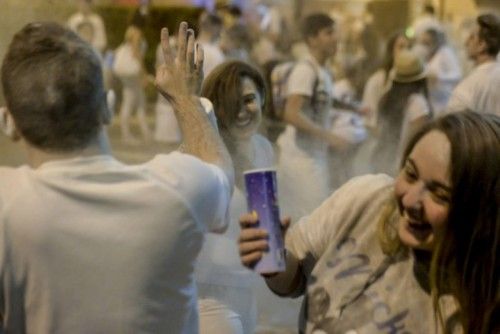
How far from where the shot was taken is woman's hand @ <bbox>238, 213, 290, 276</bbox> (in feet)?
7.54

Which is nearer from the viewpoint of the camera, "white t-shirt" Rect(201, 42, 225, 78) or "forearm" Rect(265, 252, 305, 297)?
"forearm" Rect(265, 252, 305, 297)

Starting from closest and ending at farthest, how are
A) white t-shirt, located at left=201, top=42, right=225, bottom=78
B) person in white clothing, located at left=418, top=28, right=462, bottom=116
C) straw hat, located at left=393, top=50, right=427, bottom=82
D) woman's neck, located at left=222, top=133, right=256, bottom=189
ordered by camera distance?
woman's neck, located at left=222, top=133, right=256, bottom=189 → straw hat, located at left=393, top=50, right=427, bottom=82 → white t-shirt, located at left=201, top=42, right=225, bottom=78 → person in white clothing, located at left=418, top=28, right=462, bottom=116

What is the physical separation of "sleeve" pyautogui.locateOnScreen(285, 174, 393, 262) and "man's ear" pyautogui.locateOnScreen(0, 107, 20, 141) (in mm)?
616

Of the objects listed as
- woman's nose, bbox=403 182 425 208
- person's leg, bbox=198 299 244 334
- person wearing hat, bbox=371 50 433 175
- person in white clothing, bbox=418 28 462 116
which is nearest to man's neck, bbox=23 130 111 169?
woman's nose, bbox=403 182 425 208

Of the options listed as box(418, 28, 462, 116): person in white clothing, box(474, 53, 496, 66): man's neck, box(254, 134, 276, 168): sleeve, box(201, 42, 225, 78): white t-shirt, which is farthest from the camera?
box(418, 28, 462, 116): person in white clothing

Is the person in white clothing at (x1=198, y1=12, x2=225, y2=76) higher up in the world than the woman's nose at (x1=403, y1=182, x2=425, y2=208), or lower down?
lower down

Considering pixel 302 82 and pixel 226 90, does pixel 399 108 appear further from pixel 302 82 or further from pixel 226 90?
pixel 226 90

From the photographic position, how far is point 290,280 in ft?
8.11

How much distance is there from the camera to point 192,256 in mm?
2293

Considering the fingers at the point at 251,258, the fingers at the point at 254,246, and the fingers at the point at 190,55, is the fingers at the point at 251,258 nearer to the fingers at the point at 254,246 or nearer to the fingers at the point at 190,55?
the fingers at the point at 254,246

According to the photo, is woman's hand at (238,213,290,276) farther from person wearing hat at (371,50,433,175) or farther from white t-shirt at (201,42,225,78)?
white t-shirt at (201,42,225,78)

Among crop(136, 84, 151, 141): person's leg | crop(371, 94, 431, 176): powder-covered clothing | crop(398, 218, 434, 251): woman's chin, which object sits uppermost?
crop(398, 218, 434, 251): woman's chin

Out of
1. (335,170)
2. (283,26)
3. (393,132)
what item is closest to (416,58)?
(393,132)

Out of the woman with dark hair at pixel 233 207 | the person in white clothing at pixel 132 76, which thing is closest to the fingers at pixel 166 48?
the woman with dark hair at pixel 233 207
